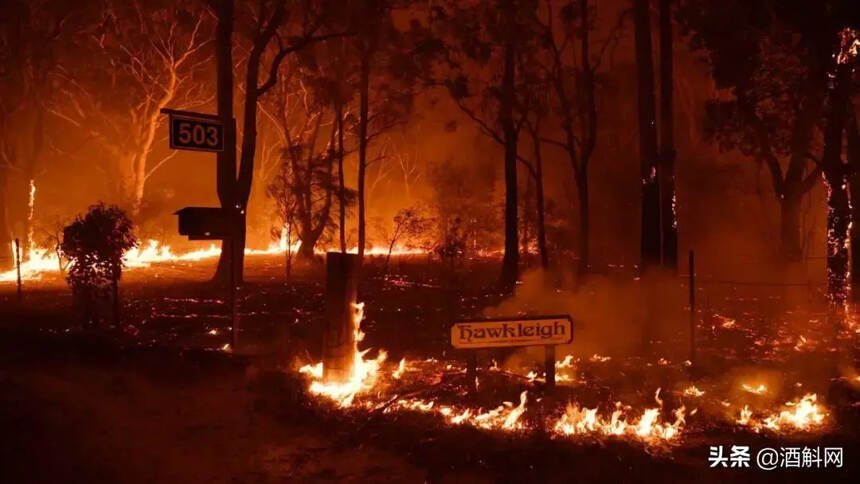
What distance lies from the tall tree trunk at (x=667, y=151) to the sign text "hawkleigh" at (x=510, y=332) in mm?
9761

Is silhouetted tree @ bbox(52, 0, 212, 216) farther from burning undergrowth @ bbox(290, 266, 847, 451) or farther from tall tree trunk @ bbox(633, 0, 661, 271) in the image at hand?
burning undergrowth @ bbox(290, 266, 847, 451)

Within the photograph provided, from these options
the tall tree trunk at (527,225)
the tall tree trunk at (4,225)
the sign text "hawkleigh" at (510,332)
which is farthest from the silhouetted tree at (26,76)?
the sign text "hawkleigh" at (510,332)

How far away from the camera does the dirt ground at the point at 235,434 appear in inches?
234

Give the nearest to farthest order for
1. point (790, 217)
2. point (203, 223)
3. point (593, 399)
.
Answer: point (593, 399) < point (203, 223) < point (790, 217)

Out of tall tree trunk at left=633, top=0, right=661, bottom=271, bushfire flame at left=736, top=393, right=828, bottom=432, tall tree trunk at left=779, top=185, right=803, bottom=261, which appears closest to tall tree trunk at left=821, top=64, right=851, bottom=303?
tall tree trunk at left=633, top=0, right=661, bottom=271

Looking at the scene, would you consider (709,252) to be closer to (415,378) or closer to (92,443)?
(415,378)

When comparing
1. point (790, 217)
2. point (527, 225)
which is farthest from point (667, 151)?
point (527, 225)

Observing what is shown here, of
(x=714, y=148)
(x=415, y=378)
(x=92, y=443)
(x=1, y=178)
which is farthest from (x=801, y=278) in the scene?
(x=1, y=178)

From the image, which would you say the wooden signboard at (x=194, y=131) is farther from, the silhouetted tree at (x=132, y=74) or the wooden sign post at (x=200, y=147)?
the silhouetted tree at (x=132, y=74)

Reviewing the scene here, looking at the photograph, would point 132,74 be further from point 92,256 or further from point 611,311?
point 611,311

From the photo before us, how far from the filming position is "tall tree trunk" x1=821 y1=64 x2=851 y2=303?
14.8 meters

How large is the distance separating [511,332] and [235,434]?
3.06m

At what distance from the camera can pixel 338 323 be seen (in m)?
8.86

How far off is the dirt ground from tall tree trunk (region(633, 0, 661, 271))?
558 centimetres
